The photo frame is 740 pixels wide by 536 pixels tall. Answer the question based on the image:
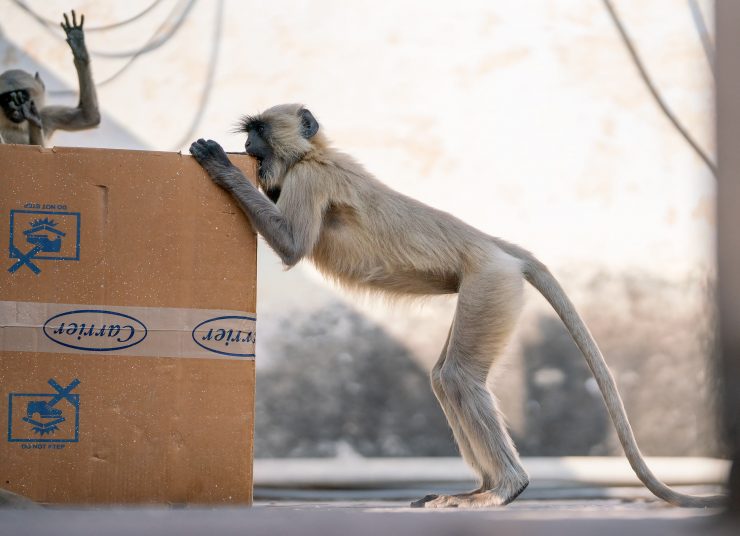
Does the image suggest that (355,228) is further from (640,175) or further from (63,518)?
(640,175)

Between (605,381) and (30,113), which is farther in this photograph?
(30,113)

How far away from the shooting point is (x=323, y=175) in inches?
148

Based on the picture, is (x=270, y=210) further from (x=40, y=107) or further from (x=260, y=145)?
(x=40, y=107)

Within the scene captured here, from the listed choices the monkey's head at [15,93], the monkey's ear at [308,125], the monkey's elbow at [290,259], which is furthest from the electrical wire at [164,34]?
the monkey's elbow at [290,259]

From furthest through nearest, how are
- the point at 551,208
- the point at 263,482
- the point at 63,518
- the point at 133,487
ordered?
the point at 551,208, the point at 263,482, the point at 133,487, the point at 63,518

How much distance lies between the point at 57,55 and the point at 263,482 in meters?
2.93

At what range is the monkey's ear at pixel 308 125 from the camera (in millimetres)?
3889

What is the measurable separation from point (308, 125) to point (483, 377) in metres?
1.25

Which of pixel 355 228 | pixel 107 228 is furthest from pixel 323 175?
pixel 107 228

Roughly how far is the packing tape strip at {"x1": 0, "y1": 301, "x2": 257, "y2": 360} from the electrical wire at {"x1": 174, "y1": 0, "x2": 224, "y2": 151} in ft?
10.6

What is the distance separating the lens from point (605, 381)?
11.5ft

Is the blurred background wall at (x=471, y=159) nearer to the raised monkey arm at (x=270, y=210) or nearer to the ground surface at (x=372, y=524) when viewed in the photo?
the raised monkey arm at (x=270, y=210)

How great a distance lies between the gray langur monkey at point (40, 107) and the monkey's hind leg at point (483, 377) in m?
2.67

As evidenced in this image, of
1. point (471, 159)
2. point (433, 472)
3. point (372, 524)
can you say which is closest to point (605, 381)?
point (372, 524)
